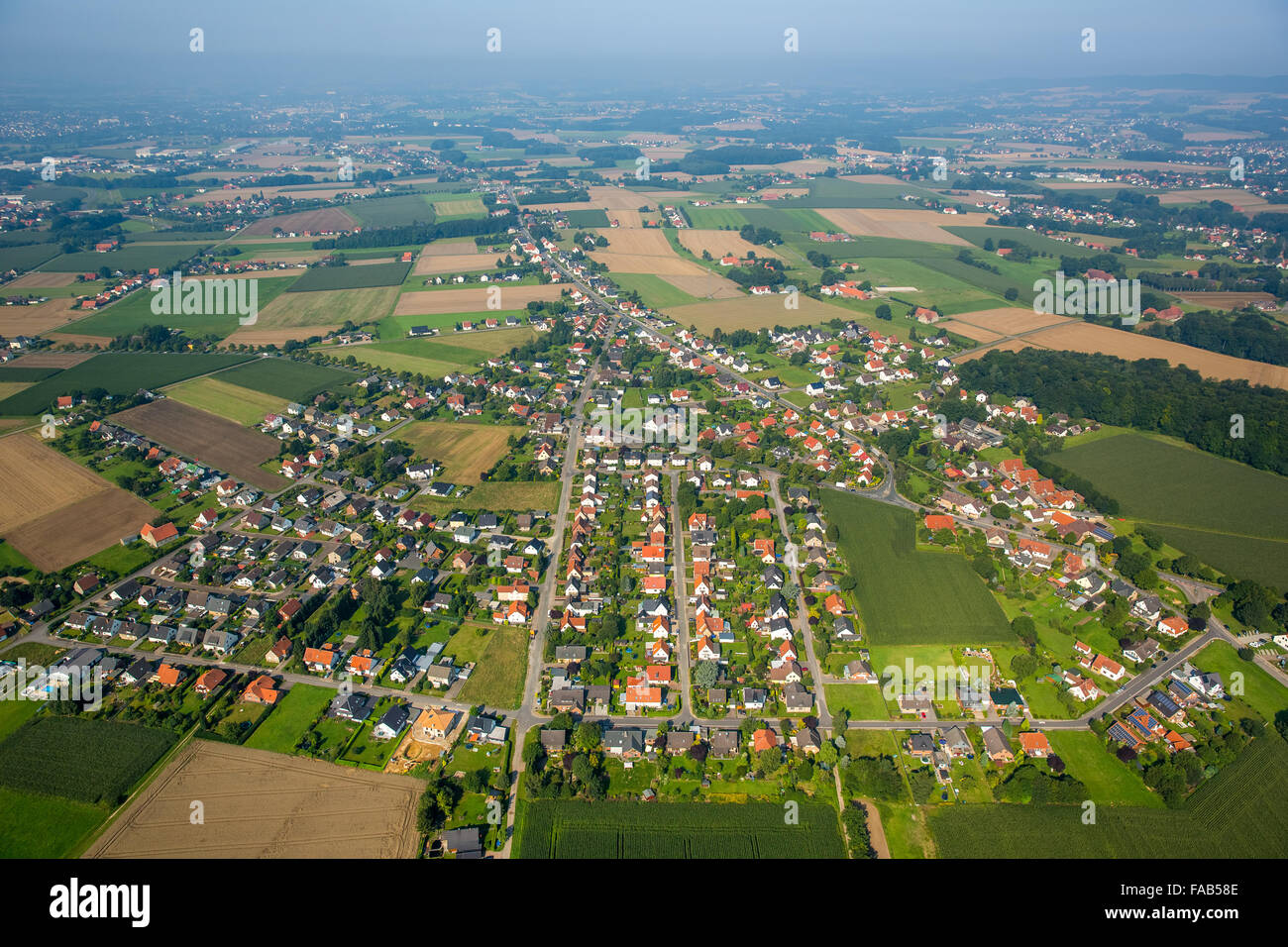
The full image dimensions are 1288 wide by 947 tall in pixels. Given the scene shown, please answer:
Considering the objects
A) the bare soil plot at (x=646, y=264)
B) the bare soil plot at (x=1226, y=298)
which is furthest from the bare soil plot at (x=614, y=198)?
the bare soil plot at (x=1226, y=298)

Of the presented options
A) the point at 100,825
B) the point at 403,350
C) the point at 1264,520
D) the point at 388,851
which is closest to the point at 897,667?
the point at 388,851

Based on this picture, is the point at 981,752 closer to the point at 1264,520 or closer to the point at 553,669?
the point at 553,669

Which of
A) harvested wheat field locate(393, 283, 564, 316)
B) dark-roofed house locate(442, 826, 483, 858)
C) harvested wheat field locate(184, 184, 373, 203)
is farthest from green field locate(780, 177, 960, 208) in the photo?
dark-roofed house locate(442, 826, 483, 858)

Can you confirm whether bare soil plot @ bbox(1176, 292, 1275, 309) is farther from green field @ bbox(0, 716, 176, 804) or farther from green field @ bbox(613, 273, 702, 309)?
green field @ bbox(0, 716, 176, 804)

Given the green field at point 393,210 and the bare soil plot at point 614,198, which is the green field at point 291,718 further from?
the bare soil plot at point 614,198
